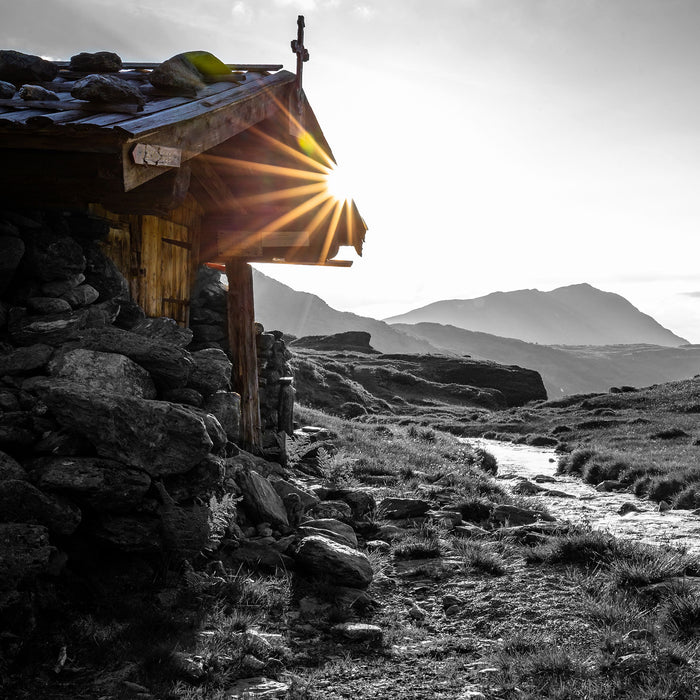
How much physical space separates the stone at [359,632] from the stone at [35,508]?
2466mm

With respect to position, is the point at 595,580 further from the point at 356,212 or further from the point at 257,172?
the point at 257,172

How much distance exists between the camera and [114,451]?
518cm

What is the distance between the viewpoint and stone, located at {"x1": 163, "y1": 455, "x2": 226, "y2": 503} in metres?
5.66

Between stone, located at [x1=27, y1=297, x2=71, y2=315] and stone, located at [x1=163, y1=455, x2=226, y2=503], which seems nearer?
stone, located at [x1=163, y1=455, x2=226, y2=503]

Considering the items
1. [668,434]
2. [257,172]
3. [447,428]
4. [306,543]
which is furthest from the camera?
[447,428]

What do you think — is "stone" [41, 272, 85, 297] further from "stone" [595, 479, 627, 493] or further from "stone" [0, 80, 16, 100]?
"stone" [595, 479, 627, 493]

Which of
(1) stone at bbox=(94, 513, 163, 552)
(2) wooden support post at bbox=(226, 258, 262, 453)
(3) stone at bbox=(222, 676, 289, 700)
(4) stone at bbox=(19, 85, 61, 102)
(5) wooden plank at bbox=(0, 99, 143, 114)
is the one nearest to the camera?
(3) stone at bbox=(222, 676, 289, 700)

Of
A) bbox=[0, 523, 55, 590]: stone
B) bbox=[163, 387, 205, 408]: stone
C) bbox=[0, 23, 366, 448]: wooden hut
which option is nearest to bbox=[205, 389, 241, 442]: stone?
bbox=[163, 387, 205, 408]: stone

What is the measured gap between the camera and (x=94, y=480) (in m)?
4.91

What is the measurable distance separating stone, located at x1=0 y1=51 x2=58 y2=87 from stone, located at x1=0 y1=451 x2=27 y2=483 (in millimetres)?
4602

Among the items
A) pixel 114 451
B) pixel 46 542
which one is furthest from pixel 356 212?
pixel 46 542

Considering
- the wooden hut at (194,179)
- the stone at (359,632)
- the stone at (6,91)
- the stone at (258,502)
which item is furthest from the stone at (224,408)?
the stone at (6,91)

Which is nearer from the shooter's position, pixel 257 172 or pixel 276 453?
pixel 257 172

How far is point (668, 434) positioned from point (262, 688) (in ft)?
95.5
